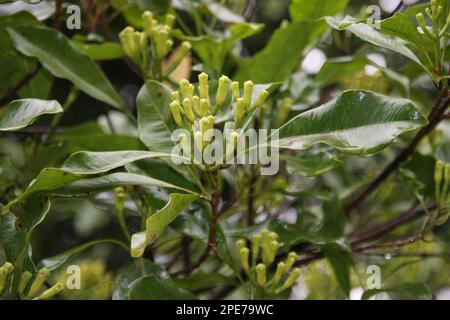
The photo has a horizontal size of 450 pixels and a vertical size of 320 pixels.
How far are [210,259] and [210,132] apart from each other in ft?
2.54

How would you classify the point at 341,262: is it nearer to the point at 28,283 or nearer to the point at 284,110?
the point at 284,110

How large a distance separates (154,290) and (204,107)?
0.31 meters

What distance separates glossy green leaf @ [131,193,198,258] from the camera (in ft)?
2.99

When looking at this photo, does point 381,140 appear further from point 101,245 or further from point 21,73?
point 101,245

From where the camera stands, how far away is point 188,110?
100 cm

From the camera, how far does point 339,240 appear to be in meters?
1.20

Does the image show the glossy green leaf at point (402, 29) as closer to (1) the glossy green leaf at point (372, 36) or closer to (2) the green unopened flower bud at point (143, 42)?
(1) the glossy green leaf at point (372, 36)

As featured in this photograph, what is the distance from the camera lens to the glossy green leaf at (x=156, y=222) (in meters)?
0.91

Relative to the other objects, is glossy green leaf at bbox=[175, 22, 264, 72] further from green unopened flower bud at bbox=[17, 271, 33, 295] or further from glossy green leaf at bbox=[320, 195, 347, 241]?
green unopened flower bud at bbox=[17, 271, 33, 295]

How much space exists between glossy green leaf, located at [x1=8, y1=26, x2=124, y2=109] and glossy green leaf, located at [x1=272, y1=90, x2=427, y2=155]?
0.45m

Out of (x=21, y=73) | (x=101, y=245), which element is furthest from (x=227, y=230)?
(x=101, y=245)

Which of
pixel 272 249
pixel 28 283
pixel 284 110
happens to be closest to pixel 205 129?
pixel 272 249

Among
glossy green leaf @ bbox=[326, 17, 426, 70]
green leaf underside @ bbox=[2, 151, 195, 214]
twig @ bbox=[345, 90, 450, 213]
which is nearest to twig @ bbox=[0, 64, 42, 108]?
green leaf underside @ bbox=[2, 151, 195, 214]
